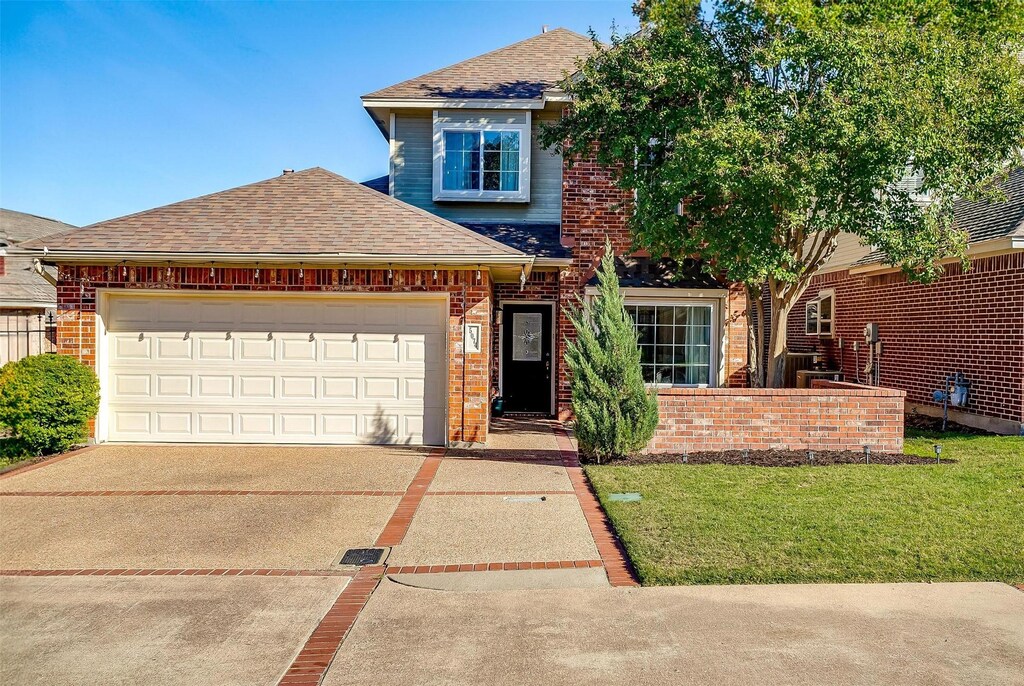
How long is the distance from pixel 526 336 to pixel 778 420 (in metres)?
5.47

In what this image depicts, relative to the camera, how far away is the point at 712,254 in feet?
35.1

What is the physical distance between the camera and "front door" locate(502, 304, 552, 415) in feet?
46.9

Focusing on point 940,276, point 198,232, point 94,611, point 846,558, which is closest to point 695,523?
point 846,558

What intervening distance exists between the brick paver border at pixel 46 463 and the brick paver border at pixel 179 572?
383 centimetres

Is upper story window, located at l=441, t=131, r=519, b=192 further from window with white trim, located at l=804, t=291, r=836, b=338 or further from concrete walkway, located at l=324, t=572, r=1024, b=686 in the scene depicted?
concrete walkway, located at l=324, t=572, r=1024, b=686

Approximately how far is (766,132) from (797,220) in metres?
1.30

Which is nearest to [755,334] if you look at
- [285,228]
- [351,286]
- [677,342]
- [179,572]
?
[677,342]

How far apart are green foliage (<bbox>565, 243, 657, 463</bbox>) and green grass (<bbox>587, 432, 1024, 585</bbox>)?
0.45 m

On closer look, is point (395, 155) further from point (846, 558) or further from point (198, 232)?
point (846, 558)

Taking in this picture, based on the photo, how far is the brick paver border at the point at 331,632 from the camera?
161 inches

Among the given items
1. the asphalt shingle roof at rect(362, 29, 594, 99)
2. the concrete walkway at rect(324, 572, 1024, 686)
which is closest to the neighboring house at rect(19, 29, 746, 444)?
the asphalt shingle roof at rect(362, 29, 594, 99)

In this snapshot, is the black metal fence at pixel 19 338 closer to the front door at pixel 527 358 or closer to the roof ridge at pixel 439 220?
the roof ridge at pixel 439 220

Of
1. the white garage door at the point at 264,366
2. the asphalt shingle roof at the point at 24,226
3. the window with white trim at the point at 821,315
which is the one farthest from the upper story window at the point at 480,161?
the asphalt shingle roof at the point at 24,226

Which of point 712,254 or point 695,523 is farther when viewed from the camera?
point 712,254
